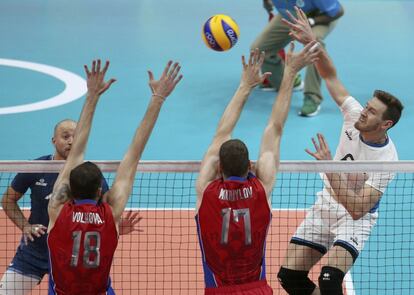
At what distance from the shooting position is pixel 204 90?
1562 cm

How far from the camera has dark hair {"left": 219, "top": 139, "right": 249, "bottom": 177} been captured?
6301 millimetres

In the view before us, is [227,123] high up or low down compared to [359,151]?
up

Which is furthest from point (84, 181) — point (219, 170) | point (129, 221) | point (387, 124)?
point (387, 124)

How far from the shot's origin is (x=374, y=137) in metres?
8.16

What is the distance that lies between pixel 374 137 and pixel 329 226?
103cm

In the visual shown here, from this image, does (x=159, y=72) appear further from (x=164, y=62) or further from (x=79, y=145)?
(x=79, y=145)

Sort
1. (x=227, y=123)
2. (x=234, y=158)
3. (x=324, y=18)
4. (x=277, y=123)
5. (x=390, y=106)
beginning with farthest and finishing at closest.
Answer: (x=324, y=18)
(x=390, y=106)
(x=227, y=123)
(x=277, y=123)
(x=234, y=158)

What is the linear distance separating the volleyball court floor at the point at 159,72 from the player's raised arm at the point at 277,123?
296 cm

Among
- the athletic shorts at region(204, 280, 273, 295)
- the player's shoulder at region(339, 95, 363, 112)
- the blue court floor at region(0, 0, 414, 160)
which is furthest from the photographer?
the blue court floor at region(0, 0, 414, 160)

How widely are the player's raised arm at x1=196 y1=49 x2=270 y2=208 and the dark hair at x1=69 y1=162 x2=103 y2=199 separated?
89 centimetres

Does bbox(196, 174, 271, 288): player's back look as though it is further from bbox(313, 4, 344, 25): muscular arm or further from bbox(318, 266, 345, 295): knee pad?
bbox(313, 4, 344, 25): muscular arm

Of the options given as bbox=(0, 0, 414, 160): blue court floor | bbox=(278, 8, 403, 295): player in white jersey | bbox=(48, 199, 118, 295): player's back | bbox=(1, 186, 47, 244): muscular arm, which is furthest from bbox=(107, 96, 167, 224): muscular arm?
bbox=(0, 0, 414, 160): blue court floor

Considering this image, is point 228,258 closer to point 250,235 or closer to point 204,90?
point 250,235

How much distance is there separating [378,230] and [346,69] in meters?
7.01
